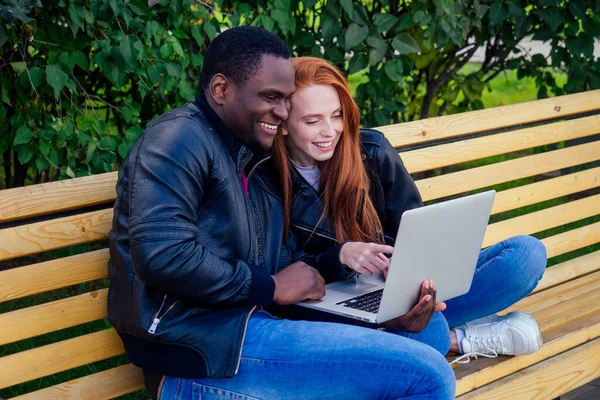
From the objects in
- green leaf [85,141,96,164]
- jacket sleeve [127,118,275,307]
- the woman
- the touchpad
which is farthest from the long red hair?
green leaf [85,141,96,164]

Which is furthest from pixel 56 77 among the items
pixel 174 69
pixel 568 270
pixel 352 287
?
pixel 568 270

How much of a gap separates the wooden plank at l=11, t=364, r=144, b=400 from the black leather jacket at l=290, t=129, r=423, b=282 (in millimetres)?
596

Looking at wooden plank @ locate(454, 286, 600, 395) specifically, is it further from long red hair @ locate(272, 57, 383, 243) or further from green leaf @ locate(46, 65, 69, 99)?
green leaf @ locate(46, 65, 69, 99)

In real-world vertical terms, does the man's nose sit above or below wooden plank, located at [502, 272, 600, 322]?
above

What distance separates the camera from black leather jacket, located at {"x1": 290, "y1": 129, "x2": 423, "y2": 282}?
2.94 metres

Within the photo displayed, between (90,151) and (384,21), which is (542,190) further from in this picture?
(90,151)

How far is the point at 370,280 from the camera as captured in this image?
3008 millimetres

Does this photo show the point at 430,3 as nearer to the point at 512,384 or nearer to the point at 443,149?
the point at 443,149

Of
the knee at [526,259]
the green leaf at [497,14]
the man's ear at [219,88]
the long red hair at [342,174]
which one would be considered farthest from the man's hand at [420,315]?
the green leaf at [497,14]

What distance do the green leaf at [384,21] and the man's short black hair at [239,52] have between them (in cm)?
128

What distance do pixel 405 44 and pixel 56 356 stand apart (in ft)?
6.37

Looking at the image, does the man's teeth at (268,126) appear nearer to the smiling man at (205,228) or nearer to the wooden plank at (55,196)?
the smiling man at (205,228)

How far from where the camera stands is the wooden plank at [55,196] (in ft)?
8.36

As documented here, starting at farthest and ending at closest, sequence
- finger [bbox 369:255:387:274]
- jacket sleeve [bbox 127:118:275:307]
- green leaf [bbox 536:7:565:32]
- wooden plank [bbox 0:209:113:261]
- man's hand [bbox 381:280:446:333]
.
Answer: green leaf [bbox 536:7:565:32]
finger [bbox 369:255:387:274]
man's hand [bbox 381:280:446:333]
wooden plank [bbox 0:209:113:261]
jacket sleeve [bbox 127:118:275:307]
